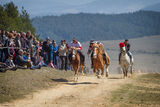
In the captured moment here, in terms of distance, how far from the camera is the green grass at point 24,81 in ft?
51.7

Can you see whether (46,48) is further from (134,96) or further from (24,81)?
(134,96)

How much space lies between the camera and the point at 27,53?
21391mm

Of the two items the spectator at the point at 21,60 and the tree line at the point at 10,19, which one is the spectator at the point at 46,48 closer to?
the spectator at the point at 21,60

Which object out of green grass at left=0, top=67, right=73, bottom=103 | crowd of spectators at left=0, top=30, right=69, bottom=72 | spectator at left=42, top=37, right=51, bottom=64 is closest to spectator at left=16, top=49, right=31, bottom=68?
crowd of spectators at left=0, top=30, right=69, bottom=72

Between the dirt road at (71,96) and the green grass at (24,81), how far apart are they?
0.64 m

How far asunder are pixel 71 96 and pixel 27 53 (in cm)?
695

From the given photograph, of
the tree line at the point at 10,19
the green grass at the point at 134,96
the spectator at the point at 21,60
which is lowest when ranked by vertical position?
the green grass at the point at 134,96

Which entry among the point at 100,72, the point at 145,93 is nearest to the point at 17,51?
the point at 100,72

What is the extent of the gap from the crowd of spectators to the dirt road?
323 cm

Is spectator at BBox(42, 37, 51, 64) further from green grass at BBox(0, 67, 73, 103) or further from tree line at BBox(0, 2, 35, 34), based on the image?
tree line at BBox(0, 2, 35, 34)

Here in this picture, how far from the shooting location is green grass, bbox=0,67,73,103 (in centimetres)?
1575

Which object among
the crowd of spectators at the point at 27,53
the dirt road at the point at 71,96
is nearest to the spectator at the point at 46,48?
the crowd of spectators at the point at 27,53

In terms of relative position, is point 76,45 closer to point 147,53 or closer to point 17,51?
point 17,51

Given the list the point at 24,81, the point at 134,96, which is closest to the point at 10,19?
the point at 24,81
